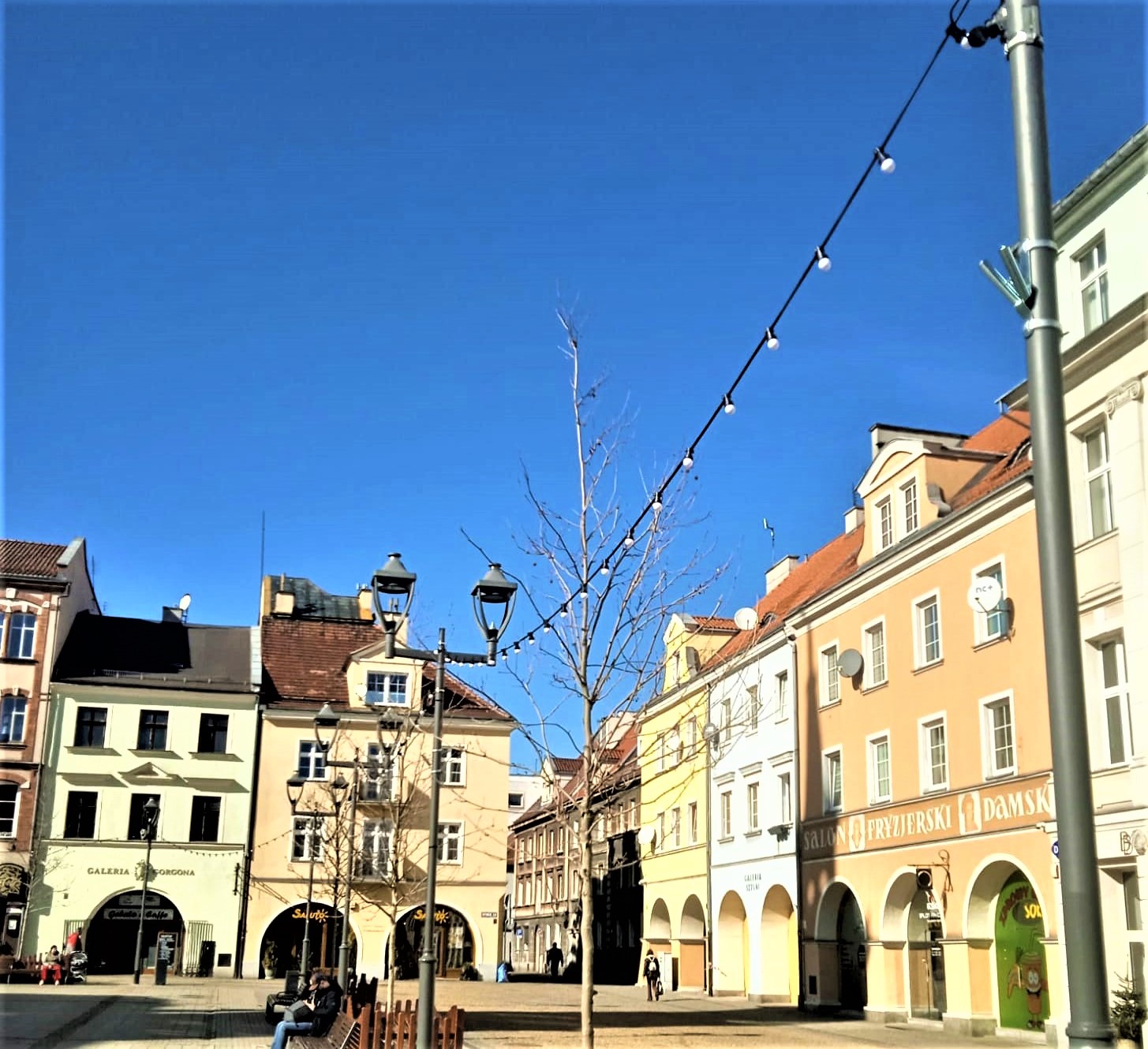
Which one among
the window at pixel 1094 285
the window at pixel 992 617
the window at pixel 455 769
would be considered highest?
the window at pixel 1094 285

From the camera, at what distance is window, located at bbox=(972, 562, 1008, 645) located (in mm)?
24219

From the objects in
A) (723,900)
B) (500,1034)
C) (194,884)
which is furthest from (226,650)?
(500,1034)

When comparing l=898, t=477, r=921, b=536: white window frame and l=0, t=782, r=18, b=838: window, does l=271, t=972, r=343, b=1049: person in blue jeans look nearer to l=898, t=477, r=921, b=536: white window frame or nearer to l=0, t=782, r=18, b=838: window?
l=898, t=477, r=921, b=536: white window frame

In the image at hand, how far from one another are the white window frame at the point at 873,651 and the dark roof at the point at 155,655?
2615 centimetres

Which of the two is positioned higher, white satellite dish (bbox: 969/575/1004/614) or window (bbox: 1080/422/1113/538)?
window (bbox: 1080/422/1113/538)

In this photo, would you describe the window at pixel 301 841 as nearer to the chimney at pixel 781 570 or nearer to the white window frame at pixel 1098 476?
the chimney at pixel 781 570

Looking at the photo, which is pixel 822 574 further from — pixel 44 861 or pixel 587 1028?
pixel 44 861

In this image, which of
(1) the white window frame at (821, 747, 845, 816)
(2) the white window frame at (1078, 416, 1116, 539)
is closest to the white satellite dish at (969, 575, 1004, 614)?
(2) the white window frame at (1078, 416, 1116, 539)

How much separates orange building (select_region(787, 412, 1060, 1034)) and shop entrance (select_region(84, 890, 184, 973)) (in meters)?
24.4

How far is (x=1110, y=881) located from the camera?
63.3ft

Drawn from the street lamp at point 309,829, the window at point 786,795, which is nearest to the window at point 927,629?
the window at point 786,795

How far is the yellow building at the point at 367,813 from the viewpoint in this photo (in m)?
46.2

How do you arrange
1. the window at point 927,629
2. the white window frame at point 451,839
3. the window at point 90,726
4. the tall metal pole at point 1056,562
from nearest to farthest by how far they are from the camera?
the tall metal pole at point 1056,562 → the window at point 927,629 → the window at point 90,726 → the white window frame at point 451,839

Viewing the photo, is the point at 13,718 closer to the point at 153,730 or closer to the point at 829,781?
the point at 153,730
